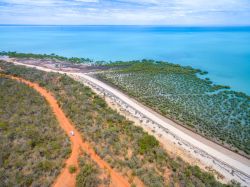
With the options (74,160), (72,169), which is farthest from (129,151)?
(72,169)

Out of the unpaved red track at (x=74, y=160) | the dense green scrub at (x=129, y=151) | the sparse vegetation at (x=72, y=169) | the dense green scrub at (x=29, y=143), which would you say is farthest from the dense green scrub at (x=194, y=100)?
the sparse vegetation at (x=72, y=169)

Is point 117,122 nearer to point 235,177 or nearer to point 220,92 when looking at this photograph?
point 235,177

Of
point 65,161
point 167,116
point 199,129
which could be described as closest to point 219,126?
point 199,129

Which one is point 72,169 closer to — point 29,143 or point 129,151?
point 29,143

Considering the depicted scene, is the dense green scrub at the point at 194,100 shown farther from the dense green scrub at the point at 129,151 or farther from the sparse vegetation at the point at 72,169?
the sparse vegetation at the point at 72,169

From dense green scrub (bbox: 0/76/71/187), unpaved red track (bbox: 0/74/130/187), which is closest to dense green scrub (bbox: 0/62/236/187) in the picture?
unpaved red track (bbox: 0/74/130/187)
